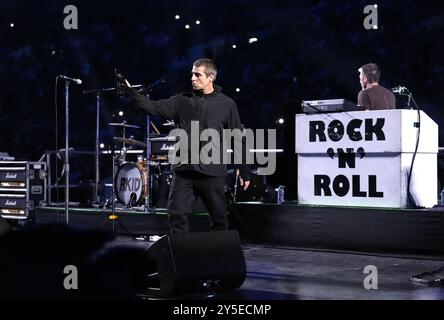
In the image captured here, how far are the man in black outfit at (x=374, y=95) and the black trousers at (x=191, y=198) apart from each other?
2.93 m

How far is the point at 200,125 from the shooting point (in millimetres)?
5277

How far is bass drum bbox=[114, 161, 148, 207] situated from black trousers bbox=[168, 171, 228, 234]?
15.3 feet

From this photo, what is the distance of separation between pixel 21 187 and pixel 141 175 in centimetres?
223

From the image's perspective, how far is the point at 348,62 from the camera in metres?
13.8

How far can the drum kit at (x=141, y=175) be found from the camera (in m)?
9.70

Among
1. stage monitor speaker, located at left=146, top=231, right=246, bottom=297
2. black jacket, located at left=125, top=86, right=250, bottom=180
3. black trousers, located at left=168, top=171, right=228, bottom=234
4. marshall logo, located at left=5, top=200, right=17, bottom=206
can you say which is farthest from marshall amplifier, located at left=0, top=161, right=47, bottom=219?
stage monitor speaker, located at left=146, top=231, right=246, bottom=297

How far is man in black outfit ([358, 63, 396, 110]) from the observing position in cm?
754

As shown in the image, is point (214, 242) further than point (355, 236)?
No

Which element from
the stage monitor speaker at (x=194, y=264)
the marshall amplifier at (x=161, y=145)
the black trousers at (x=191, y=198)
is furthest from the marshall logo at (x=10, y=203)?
the stage monitor speaker at (x=194, y=264)

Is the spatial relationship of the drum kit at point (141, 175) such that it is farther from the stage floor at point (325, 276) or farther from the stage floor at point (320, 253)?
the stage floor at point (325, 276)

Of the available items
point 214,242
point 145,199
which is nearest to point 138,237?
point 145,199

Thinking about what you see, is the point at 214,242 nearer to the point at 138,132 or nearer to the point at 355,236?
the point at 355,236

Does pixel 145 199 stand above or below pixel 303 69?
below

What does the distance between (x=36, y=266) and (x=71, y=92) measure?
1407cm
